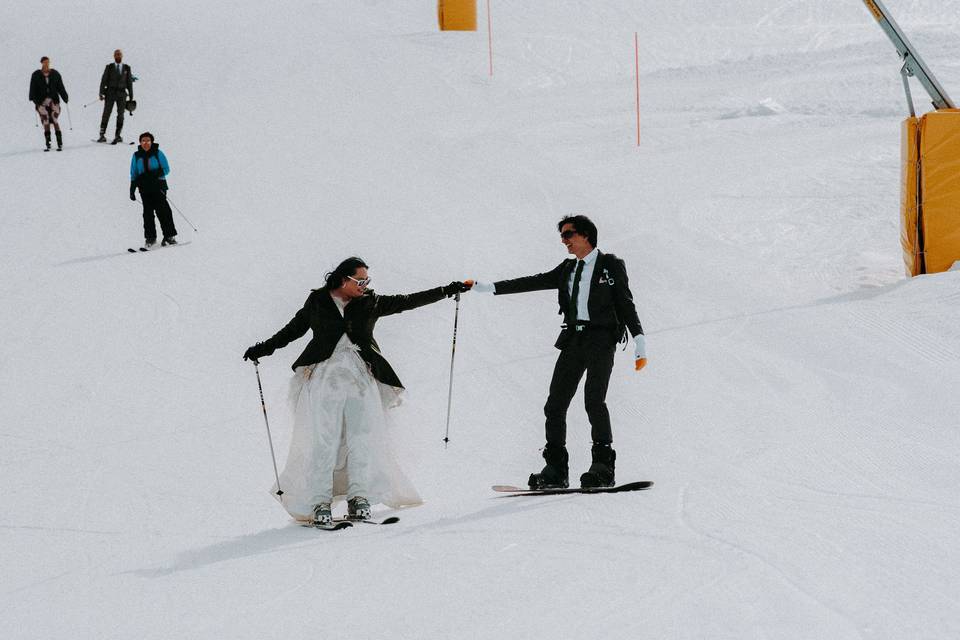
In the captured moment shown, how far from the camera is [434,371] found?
11.6m

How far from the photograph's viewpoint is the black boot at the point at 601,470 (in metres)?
7.92

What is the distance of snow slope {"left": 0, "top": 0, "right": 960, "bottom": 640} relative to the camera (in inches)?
240

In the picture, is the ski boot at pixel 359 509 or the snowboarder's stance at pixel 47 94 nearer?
the ski boot at pixel 359 509

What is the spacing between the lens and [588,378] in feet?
26.3

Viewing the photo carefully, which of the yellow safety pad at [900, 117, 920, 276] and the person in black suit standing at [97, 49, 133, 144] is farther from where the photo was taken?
the person in black suit standing at [97, 49, 133, 144]

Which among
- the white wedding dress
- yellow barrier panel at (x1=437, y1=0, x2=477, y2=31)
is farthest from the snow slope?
yellow barrier panel at (x1=437, y1=0, x2=477, y2=31)

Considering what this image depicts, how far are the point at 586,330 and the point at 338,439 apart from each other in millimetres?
1651

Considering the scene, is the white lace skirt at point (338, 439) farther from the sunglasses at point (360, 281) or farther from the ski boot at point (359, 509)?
the sunglasses at point (360, 281)

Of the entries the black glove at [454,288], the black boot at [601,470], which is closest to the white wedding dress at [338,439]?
the black glove at [454,288]

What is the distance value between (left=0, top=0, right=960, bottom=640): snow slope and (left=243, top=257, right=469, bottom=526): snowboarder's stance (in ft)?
1.13

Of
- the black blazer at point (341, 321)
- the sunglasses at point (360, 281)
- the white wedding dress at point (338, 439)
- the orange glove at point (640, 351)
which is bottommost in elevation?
the white wedding dress at point (338, 439)

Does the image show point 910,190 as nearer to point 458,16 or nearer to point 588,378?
point 588,378

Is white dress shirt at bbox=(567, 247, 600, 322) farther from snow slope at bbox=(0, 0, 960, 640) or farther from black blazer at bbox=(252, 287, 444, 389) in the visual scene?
snow slope at bbox=(0, 0, 960, 640)

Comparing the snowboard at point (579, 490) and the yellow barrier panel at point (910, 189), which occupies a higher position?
the yellow barrier panel at point (910, 189)
